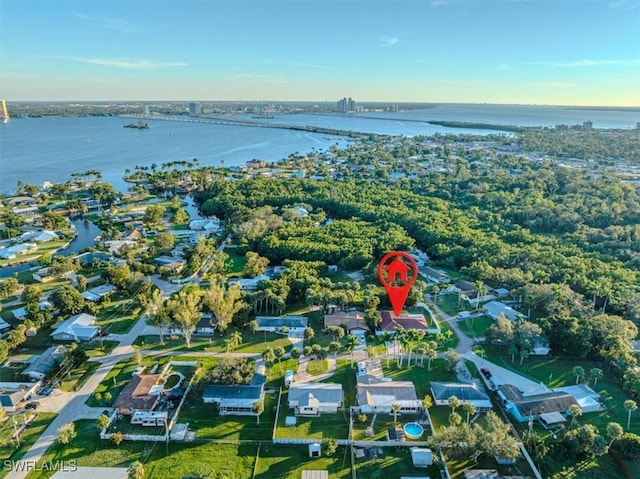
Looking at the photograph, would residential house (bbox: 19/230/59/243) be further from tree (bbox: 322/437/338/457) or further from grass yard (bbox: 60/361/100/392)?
tree (bbox: 322/437/338/457)

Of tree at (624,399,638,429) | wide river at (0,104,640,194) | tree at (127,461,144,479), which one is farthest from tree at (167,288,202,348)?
wide river at (0,104,640,194)

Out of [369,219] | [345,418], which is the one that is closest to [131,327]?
[345,418]

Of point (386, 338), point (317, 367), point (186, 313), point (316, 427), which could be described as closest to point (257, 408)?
point (316, 427)

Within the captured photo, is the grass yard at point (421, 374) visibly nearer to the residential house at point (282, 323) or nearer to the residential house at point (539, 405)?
the residential house at point (539, 405)

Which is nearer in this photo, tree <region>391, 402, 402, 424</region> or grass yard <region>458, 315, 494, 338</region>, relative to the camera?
tree <region>391, 402, 402, 424</region>

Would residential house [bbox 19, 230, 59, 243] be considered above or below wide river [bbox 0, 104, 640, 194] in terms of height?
below

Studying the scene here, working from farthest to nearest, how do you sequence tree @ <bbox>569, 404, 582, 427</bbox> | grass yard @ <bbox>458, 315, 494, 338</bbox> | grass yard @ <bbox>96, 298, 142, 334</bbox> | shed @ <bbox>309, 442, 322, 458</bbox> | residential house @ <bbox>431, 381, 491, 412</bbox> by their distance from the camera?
grass yard @ <bbox>458, 315, 494, 338</bbox>
grass yard @ <bbox>96, 298, 142, 334</bbox>
residential house @ <bbox>431, 381, 491, 412</bbox>
tree @ <bbox>569, 404, 582, 427</bbox>
shed @ <bbox>309, 442, 322, 458</bbox>

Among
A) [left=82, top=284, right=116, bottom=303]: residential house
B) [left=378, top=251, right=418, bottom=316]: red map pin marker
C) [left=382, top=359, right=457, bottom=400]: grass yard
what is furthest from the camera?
[left=82, top=284, right=116, bottom=303]: residential house
